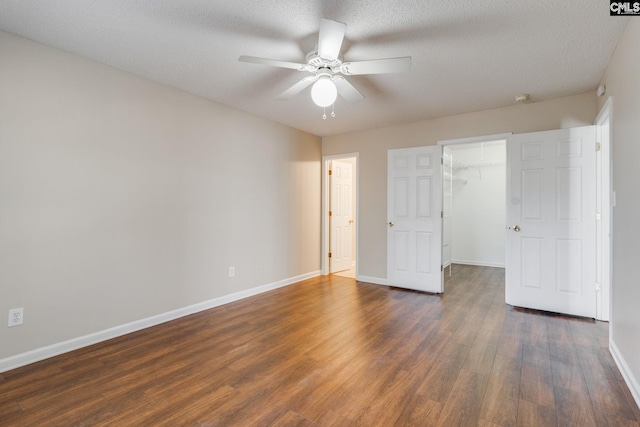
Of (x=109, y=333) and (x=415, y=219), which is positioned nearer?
(x=109, y=333)

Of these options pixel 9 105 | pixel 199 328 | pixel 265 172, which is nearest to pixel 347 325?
pixel 199 328

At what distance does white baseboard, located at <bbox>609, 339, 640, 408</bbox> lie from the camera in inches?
74.5

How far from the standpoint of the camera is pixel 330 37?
1964mm

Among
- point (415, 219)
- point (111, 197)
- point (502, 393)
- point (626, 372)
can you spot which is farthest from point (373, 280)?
point (111, 197)

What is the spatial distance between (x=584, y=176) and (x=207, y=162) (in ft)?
14.0

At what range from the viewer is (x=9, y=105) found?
2307 millimetres

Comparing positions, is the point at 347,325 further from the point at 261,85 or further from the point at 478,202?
the point at 478,202

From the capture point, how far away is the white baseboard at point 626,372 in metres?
1.89

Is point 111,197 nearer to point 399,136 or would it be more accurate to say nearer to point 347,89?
point 347,89

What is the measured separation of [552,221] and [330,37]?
326 centimetres

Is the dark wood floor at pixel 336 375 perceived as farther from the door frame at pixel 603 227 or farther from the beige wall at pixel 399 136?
the beige wall at pixel 399 136

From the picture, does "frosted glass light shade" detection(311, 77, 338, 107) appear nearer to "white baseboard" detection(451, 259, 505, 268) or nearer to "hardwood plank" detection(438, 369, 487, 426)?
"hardwood plank" detection(438, 369, 487, 426)

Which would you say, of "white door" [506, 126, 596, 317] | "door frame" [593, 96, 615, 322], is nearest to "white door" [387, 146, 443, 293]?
"white door" [506, 126, 596, 317]

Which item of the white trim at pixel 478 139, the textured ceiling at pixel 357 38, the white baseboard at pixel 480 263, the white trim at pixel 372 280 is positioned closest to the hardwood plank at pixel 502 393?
the white trim at pixel 372 280
